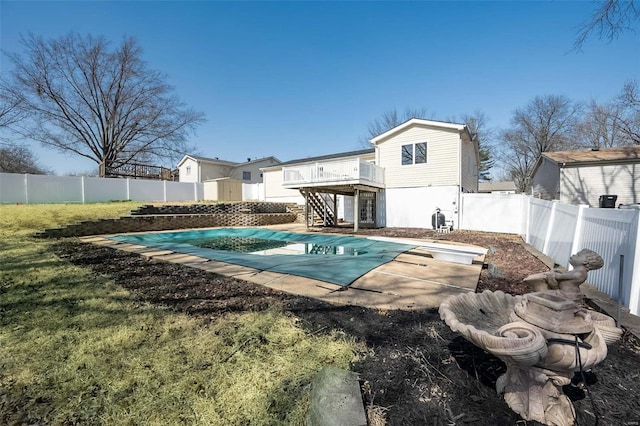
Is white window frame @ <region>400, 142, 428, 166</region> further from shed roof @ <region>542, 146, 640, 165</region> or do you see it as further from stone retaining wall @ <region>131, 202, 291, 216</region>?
stone retaining wall @ <region>131, 202, 291, 216</region>

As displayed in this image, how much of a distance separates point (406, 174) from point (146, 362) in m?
12.8

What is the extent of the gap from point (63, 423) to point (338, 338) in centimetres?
180

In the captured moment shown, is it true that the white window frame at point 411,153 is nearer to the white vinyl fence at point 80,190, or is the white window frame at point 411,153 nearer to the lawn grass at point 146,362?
the lawn grass at point 146,362

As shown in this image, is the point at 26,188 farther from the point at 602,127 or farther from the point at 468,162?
the point at 602,127

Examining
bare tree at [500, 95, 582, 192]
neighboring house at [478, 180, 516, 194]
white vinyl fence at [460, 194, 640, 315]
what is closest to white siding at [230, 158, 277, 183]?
white vinyl fence at [460, 194, 640, 315]

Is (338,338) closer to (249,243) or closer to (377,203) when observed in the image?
(249,243)

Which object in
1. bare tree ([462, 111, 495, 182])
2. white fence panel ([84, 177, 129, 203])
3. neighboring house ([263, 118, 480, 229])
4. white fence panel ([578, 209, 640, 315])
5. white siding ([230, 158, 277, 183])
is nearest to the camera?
white fence panel ([578, 209, 640, 315])

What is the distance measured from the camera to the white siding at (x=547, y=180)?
48.0 ft

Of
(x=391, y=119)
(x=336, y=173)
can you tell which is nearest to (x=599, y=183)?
(x=336, y=173)

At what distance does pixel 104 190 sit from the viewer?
15.9m

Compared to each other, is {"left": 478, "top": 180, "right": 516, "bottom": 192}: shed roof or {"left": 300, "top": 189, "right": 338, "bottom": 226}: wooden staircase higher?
{"left": 478, "top": 180, "right": 516, "bottom": 192}: shed roof

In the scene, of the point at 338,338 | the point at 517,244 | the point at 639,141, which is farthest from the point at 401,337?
the point at 639,141

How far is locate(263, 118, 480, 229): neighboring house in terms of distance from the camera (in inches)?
464

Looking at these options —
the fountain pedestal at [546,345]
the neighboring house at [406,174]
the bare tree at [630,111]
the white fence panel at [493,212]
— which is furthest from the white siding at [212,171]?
the bare tree at [630,111]
